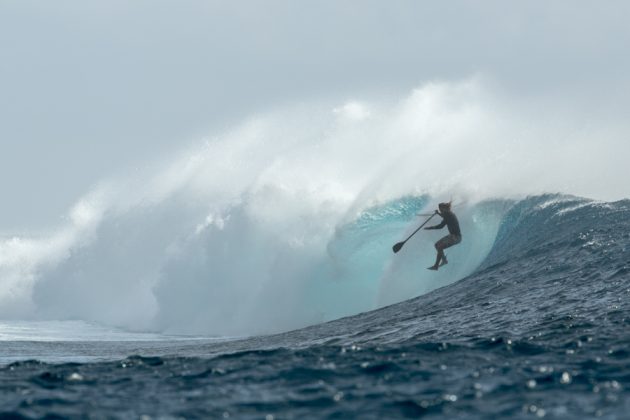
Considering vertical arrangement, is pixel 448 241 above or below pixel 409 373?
above

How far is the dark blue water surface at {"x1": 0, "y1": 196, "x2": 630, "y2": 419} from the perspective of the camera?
9.37 meters

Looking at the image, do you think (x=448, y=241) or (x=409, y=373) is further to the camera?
(x=448, y=241)

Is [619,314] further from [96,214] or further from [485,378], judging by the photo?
[96,214]

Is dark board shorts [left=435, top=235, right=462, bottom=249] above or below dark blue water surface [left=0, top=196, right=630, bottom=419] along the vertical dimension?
above

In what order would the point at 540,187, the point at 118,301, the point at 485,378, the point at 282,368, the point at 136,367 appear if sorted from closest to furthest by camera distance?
the point at 485,378 → the point at 282,368 → the point at 136,367 → the point at 540,187 → the point at 118,301

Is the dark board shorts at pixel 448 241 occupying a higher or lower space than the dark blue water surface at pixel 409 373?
higher

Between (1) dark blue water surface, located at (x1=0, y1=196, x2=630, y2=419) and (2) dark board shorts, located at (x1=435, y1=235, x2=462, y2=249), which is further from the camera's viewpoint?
(2) dark board shorts, located at (x1=435, y1=235, x2=462, y2=249)

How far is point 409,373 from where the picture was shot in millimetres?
10852

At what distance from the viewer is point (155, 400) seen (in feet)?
32.8

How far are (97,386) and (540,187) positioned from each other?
2111 cm

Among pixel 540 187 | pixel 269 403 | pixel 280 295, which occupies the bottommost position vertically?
pixel 269 403

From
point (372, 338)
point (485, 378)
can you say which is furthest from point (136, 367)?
point (372, 338)

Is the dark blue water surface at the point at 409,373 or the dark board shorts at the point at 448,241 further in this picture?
the dark board shorts at the point at 448,241

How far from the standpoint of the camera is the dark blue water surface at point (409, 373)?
9367 millimetres
